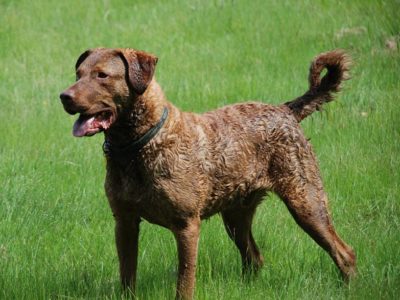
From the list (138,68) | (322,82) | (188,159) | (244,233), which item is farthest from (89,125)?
(322,82)

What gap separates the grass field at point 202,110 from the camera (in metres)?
6.25

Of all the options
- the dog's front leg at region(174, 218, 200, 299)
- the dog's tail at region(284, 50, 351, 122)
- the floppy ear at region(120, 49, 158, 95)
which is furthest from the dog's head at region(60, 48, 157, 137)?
the dog's tail at region(284, 50, 351, 122)

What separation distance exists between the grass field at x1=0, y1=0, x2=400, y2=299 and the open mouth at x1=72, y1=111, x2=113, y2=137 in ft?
3.79

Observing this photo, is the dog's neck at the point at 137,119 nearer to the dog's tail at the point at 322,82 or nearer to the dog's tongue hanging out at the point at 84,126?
the dog's tongue hanging out at the point at 84,126

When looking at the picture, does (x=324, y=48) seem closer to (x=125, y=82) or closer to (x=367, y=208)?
(x=367, y=208)

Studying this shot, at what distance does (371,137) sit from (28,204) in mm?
3759

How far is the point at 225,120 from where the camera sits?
6285 millimetres

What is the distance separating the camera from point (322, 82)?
6777mm

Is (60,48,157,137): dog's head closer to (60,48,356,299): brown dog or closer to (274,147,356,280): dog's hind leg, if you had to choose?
(60,48,356,299): brown dog

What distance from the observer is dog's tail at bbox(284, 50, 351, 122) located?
666cm

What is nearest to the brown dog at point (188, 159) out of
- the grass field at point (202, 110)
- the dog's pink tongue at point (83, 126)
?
the dog's pink tongue at point (83, 126)

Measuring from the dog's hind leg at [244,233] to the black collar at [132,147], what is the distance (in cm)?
124

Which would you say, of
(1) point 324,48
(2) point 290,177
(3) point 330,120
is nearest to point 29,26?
(1) point 324,48

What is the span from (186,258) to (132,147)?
84cm
